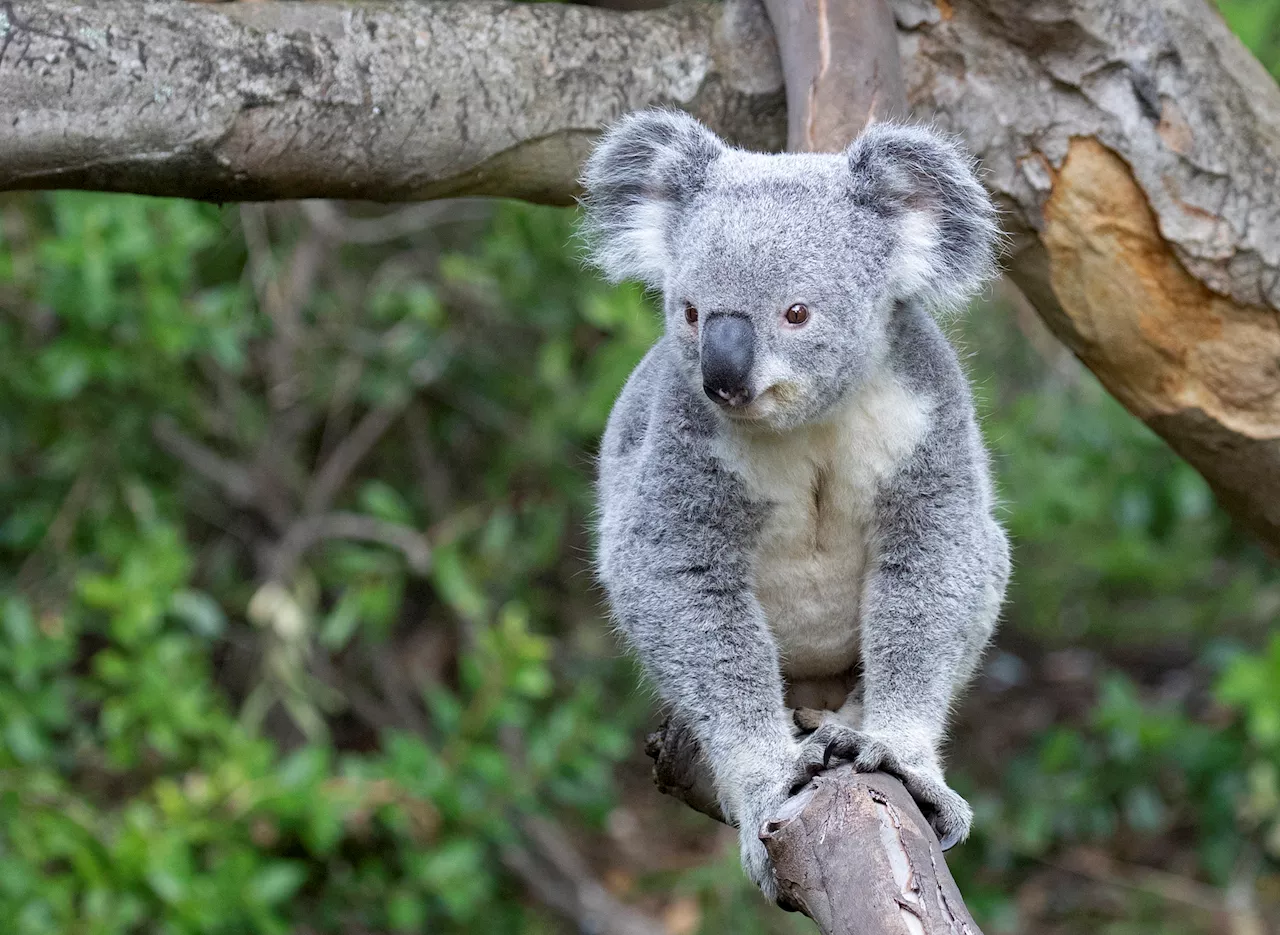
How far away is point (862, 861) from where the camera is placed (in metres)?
1.66

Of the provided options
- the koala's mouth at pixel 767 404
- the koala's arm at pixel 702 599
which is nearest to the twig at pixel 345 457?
the koala's arm at pixel 702 599

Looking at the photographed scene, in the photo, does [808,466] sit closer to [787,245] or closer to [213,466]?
[787,245]

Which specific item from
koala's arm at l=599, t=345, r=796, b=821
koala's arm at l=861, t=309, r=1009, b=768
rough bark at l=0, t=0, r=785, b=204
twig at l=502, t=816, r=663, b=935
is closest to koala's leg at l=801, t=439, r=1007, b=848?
koala's arm at l=861, t=309, r=1009, b=768

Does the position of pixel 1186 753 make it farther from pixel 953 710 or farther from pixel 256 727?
pixel 256 727

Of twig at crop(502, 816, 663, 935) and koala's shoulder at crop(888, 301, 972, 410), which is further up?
koala's shoulder at crop(888, 301, 972, 410)

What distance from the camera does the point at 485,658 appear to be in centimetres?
403

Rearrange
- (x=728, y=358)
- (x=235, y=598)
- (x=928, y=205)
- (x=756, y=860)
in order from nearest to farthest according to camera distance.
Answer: (x=728, y=358)
(x=756, y=860)
(x=928, y=205)
(x=235, y=598)

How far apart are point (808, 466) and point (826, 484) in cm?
5

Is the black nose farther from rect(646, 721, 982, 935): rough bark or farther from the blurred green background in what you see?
the blurred green background

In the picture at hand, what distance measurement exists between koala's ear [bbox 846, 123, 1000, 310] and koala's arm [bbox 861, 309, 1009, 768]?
11 cm

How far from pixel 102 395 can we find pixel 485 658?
1424mm

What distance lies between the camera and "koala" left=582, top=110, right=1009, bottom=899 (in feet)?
6.83

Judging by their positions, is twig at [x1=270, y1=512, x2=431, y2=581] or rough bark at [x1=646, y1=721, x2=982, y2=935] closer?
rough bark at [x1=646, y1=721, x2=982, y2=935]

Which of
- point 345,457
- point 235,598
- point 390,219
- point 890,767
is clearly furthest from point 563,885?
point 890,767
